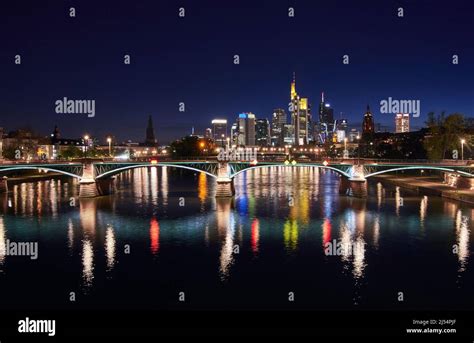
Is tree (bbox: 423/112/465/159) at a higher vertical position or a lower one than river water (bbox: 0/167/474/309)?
higher

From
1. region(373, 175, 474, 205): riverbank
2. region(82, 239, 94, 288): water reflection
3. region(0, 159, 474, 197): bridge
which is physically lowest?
region(82, 239, 94, 288): water reflection

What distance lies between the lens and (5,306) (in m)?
29.8

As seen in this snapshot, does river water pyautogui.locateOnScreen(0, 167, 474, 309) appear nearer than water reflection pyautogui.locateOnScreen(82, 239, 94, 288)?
Yes

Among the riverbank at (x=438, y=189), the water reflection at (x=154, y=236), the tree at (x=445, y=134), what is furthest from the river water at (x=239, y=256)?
the tree at (x=445, y=134)

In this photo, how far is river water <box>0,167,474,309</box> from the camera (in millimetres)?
30844

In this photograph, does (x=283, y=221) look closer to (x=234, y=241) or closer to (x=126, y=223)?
(x=234, y=241)

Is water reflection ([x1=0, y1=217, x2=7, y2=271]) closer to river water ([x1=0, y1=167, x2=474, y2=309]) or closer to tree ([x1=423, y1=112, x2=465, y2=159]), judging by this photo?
river water ([x1=0, y1=167, x2=474, y2=309])

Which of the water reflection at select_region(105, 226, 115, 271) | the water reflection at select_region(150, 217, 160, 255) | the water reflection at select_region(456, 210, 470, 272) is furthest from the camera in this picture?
the water reflection at select_region(150, 217, 160, 255)

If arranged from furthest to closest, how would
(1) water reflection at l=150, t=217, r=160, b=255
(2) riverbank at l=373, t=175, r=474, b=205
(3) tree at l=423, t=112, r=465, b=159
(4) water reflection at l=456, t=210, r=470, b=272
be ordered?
(3) tree at l=423, t=112, r=465, b=159 → (2) riverbank at l=373, t=175, r=474, b=205 → (1) water reflection at l=150, t=217, r=160, b=255 → (4) water reflection at l=456, t=210, r=470, b=272

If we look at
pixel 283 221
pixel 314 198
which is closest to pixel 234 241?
pixel 283 221

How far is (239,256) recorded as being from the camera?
40562 mm

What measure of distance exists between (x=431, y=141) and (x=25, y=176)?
309 feet

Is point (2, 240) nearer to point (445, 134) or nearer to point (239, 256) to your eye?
point (239, 256)

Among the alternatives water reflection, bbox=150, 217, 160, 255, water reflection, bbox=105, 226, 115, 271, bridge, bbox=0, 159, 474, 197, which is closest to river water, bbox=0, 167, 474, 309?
water reflection, bbox=150, 217, 160, 255
